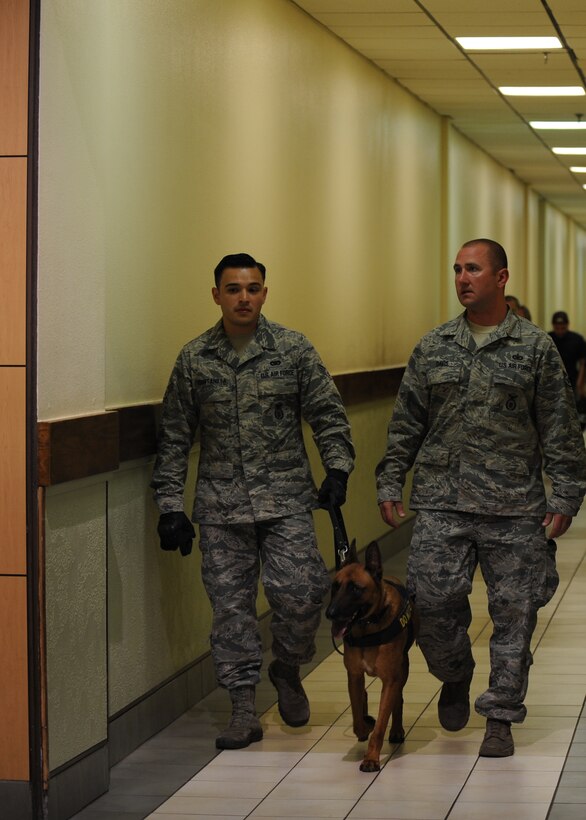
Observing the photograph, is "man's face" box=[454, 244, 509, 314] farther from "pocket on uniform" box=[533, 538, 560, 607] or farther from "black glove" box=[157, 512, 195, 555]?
"black glove" box=[157, 512, 195, 555]

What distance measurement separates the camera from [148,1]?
546 cm

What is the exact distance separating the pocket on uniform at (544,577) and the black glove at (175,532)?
3.97 feet

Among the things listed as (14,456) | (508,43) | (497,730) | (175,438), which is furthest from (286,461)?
(508,43)

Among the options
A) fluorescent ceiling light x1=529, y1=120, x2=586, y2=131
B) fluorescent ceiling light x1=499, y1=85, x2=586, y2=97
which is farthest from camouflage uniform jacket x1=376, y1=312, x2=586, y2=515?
fluorescent ceiling light x1=529, y1=120, x2=586, y2=131

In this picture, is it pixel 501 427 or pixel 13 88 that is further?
pixel 501 427

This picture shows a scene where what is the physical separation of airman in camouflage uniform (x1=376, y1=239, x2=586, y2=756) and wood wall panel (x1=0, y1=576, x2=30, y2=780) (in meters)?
1.41

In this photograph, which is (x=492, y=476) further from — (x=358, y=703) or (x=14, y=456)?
(x=14, y=456)

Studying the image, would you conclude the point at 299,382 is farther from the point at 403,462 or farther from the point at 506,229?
the point at 506,229

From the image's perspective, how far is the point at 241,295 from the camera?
5379mm

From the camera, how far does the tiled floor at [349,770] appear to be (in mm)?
4578

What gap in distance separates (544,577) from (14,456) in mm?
1937

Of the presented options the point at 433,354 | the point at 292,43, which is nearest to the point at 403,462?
the point at 433,354

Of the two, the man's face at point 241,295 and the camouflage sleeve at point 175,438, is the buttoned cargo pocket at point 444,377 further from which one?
the camouflage sleeve at point 175,438

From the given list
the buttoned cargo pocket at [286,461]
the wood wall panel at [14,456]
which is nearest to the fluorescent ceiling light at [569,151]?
the buttoned cargo pocket at [286,461]
